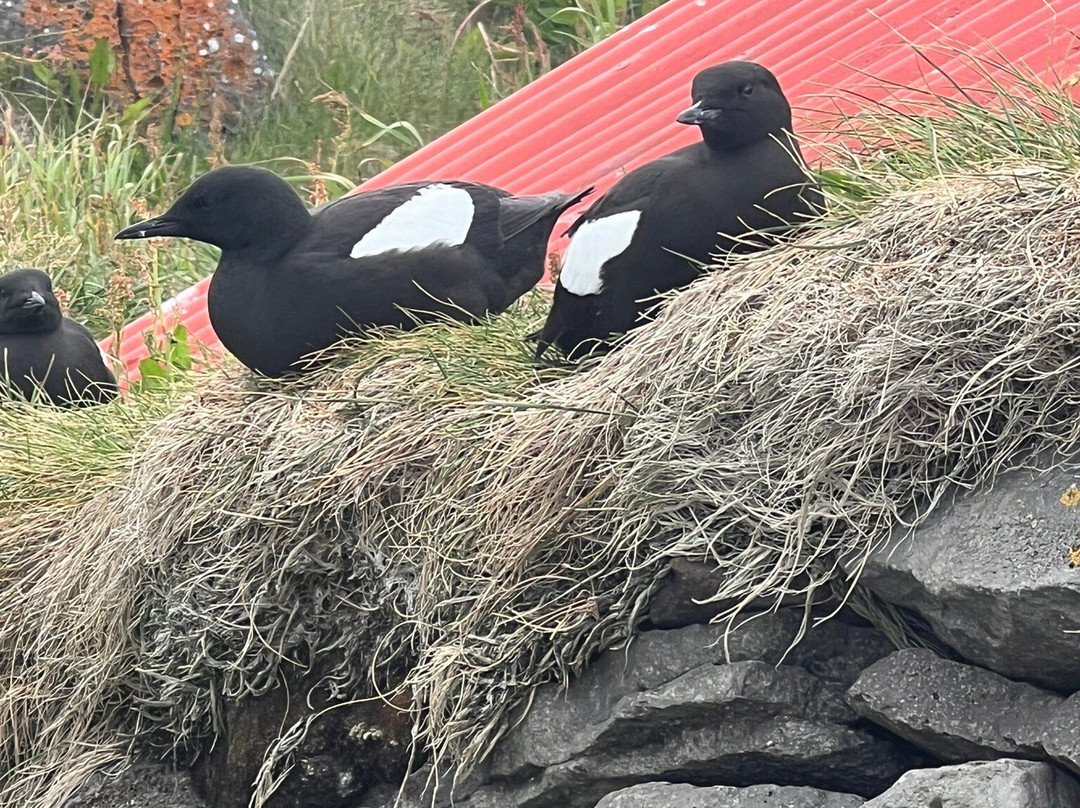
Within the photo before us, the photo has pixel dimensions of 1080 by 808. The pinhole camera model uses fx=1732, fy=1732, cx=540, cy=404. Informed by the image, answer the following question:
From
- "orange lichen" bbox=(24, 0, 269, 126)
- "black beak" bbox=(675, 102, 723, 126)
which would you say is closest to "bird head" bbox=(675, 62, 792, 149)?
"black beak" bbox=(675, 102, 723, 126)

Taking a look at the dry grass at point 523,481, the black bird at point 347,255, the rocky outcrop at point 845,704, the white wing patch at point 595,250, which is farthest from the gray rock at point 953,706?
the black bird at point 347,255

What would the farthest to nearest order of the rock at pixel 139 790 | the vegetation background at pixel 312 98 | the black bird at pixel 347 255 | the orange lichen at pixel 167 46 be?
the orange lichen at pixel 167 46 → the vegetation background at pixel 312 98 → the black bird at pixel 347 255 → the rock at pixel 139 790

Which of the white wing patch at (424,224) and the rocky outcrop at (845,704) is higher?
the white wing patch at (424,224)

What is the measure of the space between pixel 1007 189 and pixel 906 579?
87 centimetres

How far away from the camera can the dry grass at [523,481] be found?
3.17 meters

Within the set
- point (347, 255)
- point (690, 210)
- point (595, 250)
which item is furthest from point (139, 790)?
point (690, 210)

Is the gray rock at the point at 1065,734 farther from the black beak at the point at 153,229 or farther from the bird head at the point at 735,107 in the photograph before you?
the black beak at the point at 153,229

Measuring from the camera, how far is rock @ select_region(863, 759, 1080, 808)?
2793mm

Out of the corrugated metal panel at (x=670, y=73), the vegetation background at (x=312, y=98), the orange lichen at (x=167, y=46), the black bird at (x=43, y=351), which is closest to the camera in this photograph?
the corrugated metal panel at (x=670, y=73)

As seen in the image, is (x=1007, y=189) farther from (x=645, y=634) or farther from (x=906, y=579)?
(x=645, y=634)

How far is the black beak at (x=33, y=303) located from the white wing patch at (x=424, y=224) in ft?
5.61

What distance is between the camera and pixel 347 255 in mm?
4516

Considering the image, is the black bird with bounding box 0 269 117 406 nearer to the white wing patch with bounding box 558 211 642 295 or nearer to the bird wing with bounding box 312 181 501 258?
the bird wing with bounding box 312 181 501 258

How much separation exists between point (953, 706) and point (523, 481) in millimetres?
1014
